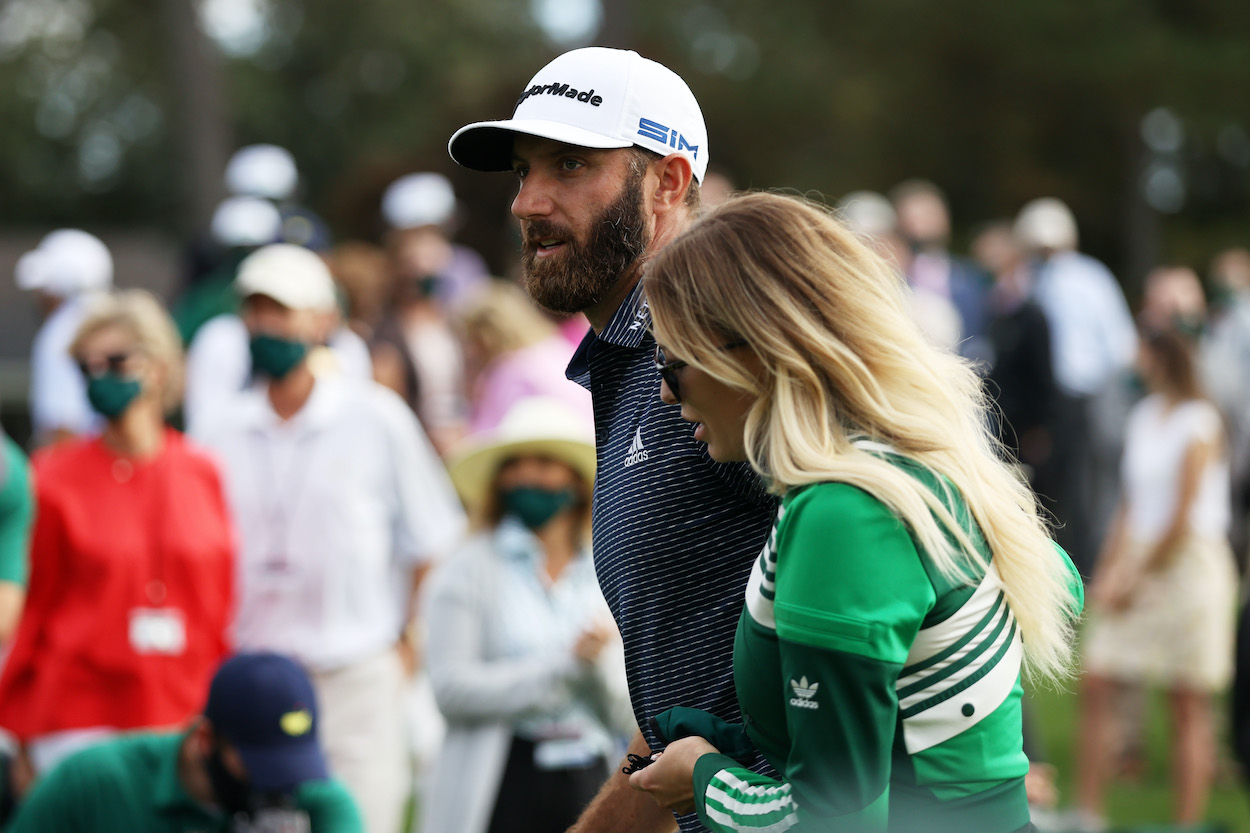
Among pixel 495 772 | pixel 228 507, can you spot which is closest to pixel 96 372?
pixel 228 507

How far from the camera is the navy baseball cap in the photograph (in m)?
3.93

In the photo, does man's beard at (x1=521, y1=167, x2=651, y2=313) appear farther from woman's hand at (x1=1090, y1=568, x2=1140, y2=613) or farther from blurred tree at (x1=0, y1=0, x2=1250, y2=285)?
→ blurred tree at (x1=0, y1=0, x2=1250, y2=285)

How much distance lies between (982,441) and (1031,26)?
2660 centimetres

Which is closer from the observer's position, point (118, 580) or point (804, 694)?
point (804, 694)

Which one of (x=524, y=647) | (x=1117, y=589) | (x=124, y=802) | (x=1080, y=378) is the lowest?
(x=1117, y=589)

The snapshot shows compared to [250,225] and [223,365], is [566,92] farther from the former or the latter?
[250,225]

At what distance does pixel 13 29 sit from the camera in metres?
34.0

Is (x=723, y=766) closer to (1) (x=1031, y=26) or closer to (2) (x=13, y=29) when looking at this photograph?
(1) (x=1031, y=26)

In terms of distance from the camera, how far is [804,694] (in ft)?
6.68

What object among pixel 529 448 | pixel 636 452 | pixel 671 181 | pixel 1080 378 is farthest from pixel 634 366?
pixel 1080 378

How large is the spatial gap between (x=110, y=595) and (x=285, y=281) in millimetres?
1355

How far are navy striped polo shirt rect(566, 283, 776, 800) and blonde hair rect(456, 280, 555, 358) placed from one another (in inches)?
209

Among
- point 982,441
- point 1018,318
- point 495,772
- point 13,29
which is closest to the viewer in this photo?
point 982,441

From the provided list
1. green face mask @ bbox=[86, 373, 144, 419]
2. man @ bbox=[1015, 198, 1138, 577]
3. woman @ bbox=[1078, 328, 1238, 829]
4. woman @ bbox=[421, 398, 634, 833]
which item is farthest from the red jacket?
man @ bbox=[1015, 198, 1138, 577]
